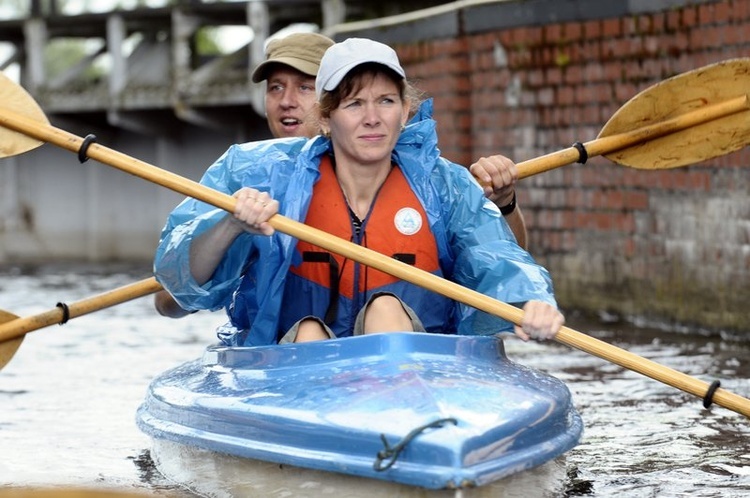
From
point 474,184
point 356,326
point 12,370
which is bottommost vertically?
point 12,370

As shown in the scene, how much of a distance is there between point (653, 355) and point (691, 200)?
1427 mm

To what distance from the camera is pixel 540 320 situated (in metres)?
4.56

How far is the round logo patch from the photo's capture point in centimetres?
496

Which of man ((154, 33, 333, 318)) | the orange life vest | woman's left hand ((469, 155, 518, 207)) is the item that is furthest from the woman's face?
man ((154, 33, 333, 318))

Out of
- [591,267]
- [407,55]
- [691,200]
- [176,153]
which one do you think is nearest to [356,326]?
[691,200]

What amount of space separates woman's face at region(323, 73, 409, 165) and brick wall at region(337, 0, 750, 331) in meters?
4.21

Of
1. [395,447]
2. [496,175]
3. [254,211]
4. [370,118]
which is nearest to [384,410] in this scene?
[395,447]

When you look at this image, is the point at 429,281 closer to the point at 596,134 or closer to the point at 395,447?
the point at 395,447

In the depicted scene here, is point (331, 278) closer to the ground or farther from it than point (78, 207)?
farther from it

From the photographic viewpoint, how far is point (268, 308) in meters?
4.89

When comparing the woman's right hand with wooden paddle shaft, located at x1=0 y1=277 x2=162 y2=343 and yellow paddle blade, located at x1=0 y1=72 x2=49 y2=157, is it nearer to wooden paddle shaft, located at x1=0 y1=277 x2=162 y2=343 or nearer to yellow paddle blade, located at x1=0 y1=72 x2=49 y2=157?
yellow paddle blade, located at x1=0 y1=72 x2=49 y2=157

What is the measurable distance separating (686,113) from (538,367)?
2.22 metres

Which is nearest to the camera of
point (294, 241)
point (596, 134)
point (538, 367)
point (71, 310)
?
point (294, 241)

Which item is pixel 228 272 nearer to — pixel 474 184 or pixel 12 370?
pixel 474 184
